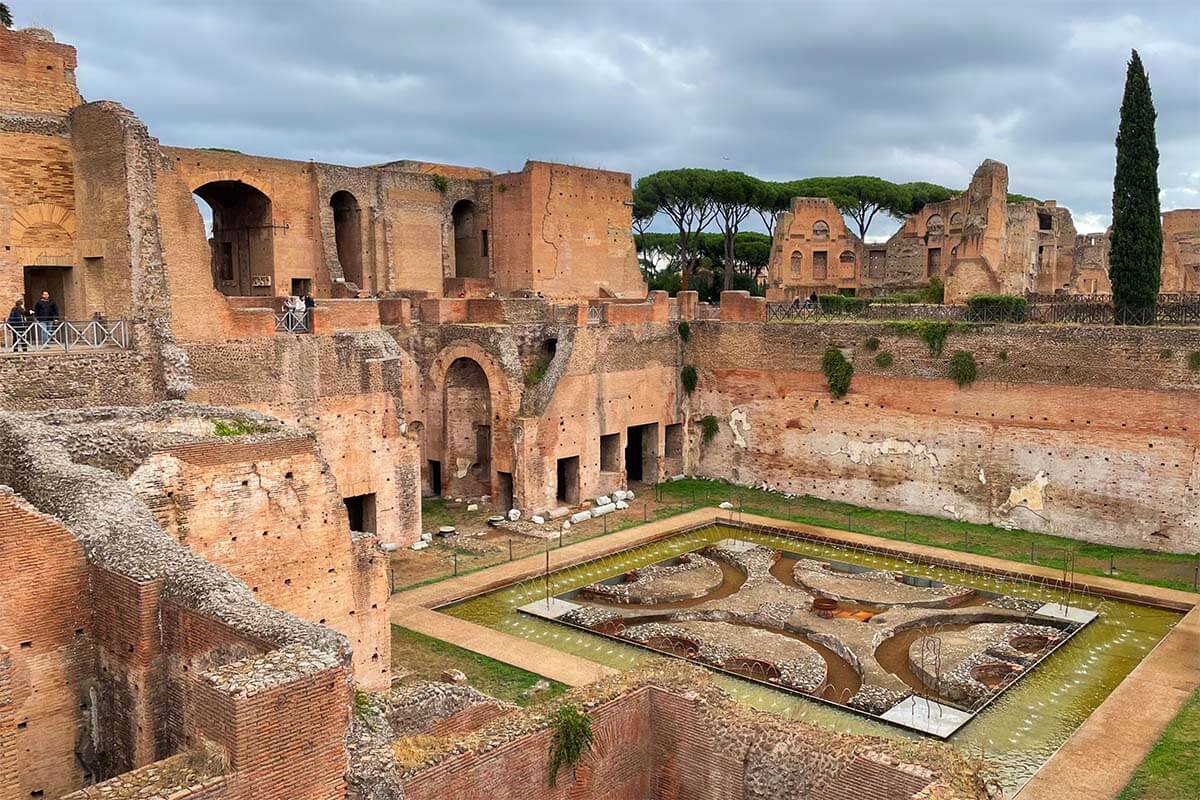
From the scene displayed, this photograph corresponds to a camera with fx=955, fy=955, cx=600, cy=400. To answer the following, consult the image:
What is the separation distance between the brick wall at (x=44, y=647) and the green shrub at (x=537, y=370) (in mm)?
14116

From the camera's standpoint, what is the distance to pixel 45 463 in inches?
367

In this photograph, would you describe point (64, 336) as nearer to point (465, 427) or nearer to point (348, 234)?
point (465, 427)

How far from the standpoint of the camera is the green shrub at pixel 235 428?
1113cm

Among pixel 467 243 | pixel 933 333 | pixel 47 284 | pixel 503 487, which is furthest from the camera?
pixel 467 243

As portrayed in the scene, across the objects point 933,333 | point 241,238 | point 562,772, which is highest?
point 241,238

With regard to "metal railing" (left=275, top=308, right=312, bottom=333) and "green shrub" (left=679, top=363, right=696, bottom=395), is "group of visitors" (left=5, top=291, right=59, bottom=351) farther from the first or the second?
"green shrub" (left=679, top=363, right=696, bottom=395)

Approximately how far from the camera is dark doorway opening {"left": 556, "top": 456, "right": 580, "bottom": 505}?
22047mm

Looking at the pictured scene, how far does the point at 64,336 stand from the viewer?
15062 millimetres

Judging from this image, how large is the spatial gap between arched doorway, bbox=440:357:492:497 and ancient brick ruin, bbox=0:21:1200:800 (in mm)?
72

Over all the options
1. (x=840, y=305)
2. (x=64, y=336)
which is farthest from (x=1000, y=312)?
(x=64, y=336)

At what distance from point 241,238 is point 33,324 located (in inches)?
454

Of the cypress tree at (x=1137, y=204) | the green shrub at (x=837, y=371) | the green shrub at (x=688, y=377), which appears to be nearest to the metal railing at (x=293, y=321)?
the green shrub at (x=688, y=377)

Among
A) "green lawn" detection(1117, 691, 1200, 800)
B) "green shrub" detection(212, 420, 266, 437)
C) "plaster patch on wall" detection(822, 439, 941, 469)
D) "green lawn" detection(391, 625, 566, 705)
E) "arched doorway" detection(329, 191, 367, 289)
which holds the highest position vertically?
"arched doorway" detection(329, 191, 367, 289)

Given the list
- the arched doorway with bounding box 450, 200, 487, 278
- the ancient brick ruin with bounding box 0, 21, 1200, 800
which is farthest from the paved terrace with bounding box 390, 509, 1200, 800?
the arched doorway with bounding box 450, 200, 487, 278
